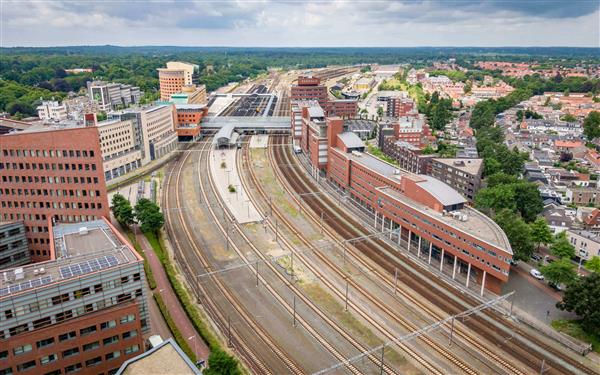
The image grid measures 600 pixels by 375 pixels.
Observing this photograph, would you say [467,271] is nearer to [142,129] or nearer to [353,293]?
[353,293]

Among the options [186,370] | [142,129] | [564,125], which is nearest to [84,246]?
[186,370]

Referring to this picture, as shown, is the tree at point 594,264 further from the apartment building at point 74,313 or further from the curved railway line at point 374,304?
the apartment building at point 74,313

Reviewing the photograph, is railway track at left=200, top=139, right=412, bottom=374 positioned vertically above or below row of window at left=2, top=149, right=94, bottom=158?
below

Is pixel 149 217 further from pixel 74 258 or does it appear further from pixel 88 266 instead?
pixel 88 266

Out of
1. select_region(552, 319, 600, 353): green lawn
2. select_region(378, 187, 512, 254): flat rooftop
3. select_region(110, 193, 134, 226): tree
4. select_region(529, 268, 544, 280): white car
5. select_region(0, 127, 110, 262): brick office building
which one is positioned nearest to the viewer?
select_region(552, 319, 600, 353): green lawn

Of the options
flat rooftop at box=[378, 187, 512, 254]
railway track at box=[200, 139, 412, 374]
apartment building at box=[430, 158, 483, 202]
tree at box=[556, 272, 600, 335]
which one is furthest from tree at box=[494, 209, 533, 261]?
railway track at box=[200, 139, 412, 374]

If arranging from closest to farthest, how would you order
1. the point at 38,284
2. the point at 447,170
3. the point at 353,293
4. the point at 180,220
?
the point at 38,284 → the point at 353,293 → the point at 180,220 → the point at 447,170

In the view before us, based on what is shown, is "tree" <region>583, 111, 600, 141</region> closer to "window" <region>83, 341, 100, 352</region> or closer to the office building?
the office building
